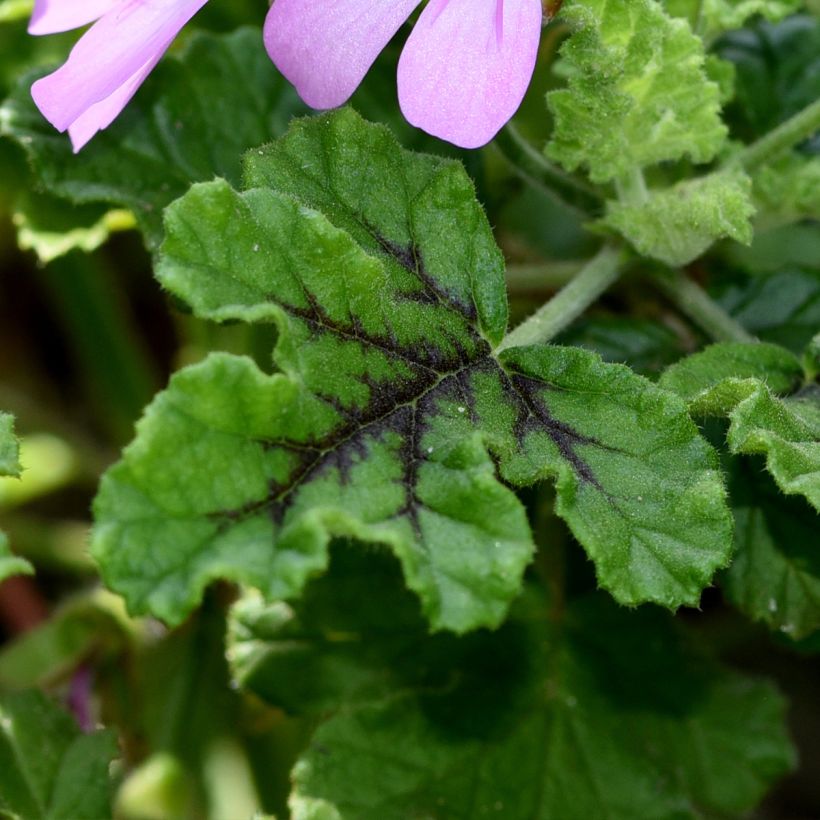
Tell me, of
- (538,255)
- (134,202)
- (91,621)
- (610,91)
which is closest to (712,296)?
(538,255)

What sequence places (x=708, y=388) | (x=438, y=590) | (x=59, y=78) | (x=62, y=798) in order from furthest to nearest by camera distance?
1. (x=62, y=798)
2. (x=708, y=388)
3. (x=59, y=78)
4. (x=438, y=590)

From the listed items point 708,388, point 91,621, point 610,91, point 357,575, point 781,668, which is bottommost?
point 781,668

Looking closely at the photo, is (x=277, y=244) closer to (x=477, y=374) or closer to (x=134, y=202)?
(x=477, y=374)

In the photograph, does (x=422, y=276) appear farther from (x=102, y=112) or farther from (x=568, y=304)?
(x=102, y=112)

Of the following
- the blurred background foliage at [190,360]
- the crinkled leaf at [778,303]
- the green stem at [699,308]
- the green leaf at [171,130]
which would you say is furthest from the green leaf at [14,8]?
the crinkled leaf at [778,303]

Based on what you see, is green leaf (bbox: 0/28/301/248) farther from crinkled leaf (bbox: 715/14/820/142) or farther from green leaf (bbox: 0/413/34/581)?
crinkled leaf (bbox: 715/14/820/142)

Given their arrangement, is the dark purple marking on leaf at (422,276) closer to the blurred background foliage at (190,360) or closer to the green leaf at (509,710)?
the blurred background foliage at (190,360)

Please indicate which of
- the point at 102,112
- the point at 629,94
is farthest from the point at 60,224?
the point at 629,94
